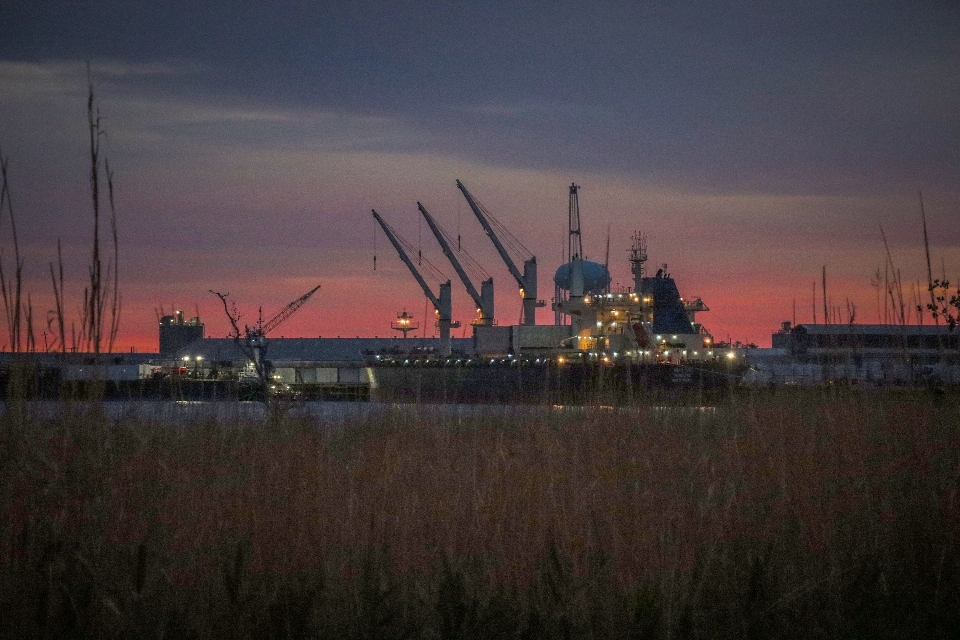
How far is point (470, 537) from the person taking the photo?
554cm

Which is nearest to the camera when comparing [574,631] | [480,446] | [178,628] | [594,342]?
[178,628]

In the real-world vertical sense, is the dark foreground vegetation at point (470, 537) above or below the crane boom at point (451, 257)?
below

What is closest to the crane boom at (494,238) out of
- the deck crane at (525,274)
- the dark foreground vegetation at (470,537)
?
the deck crane at (525,274)

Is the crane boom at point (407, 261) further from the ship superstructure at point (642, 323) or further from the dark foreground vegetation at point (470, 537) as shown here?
the dark foreground vegetation at point (470, 537)

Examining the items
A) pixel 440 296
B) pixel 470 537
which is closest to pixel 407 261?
pixel 440 296

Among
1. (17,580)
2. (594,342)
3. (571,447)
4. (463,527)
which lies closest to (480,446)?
(571,447)

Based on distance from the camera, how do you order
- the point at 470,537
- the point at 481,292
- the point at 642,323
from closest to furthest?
the point at 470,537
the point at 642,323
the point at 481,292

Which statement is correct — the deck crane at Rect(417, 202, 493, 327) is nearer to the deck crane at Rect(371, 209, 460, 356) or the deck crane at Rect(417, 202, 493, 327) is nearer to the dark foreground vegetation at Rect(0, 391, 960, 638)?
the deck crane at Rect(371, 209, 460, 356)

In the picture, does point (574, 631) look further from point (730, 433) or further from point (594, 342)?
point (594, 342)

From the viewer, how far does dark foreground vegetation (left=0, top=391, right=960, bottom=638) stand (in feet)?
14.2

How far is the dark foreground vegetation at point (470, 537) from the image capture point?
14.2 feet

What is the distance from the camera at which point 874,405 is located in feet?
35.6

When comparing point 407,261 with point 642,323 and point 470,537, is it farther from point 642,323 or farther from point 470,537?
point 470,537

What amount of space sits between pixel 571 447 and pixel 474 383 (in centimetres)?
3703
